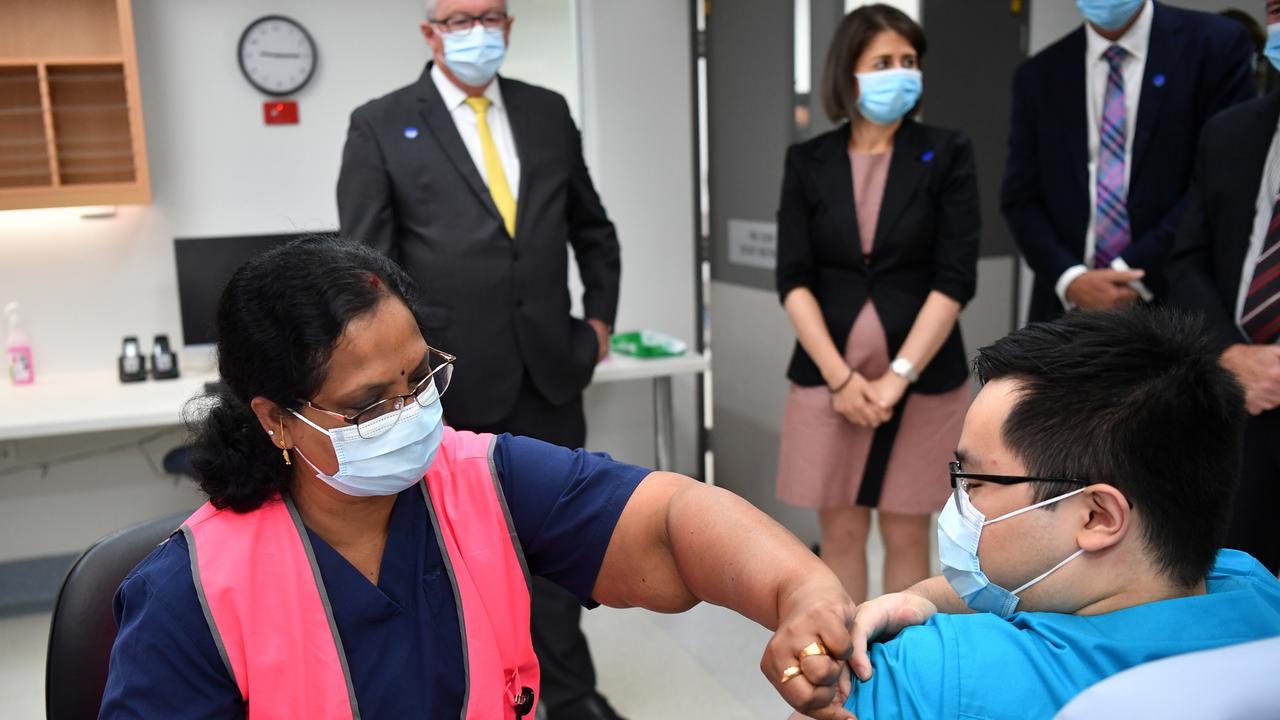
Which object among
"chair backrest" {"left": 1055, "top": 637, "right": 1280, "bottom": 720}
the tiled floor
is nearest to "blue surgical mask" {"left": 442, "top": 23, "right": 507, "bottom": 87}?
the tiled floor

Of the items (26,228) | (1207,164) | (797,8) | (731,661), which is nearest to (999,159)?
(797,8)

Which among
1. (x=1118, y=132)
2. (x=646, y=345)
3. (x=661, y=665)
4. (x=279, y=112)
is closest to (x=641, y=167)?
(x=646, y=345)

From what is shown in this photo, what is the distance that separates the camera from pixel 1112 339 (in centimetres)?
103

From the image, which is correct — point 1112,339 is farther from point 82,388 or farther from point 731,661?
point 82,388

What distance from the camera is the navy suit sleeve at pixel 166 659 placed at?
1080mm

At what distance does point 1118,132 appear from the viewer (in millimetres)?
2352

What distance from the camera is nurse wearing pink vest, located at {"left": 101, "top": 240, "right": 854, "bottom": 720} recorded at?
113cm

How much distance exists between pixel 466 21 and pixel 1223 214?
5.38 feet

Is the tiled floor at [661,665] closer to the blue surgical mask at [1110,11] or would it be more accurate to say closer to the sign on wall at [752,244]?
the sign on wall at [752,244]

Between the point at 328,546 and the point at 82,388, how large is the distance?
8.88 feet

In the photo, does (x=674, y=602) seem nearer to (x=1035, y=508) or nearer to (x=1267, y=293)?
(x=1035, y=508)

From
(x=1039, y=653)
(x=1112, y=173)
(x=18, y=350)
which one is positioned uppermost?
(x=1112, y=173)

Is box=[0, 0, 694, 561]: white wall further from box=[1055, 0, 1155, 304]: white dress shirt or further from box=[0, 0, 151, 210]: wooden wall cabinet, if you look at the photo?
box=[1055, 0, 1155, 304]: white dress shirt

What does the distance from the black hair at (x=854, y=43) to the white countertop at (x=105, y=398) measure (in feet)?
4.23
